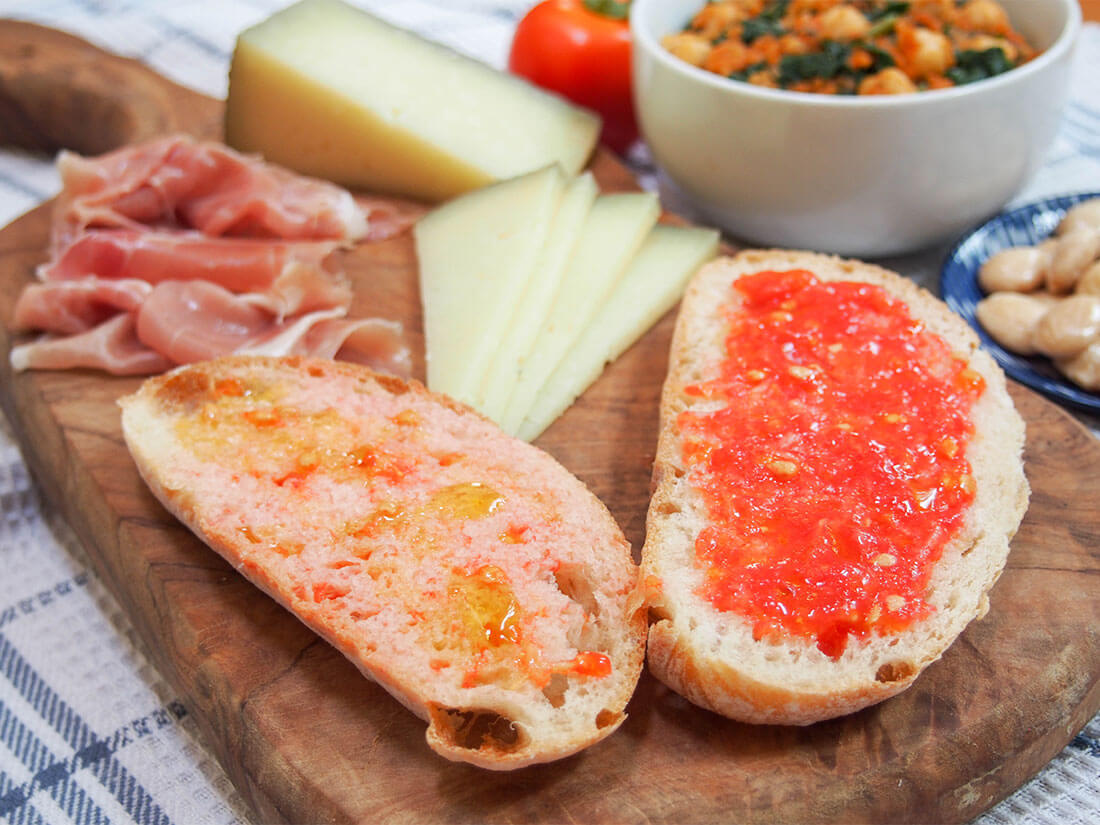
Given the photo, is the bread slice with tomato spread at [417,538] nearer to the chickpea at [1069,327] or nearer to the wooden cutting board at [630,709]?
the wooden cutting board at [630,709]

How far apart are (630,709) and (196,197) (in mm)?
2419

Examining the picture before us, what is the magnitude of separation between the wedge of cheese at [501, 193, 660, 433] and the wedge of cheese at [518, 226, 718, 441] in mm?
25

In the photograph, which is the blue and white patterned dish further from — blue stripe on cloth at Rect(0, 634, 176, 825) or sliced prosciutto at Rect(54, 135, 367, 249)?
blue stripe on cloth at Rect(0, 634, 176, 825)

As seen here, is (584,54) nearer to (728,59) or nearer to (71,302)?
(728,59)

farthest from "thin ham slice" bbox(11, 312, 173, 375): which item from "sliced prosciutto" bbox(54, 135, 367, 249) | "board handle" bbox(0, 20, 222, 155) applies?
"board handle" bbox(0, 20, 222, 155)

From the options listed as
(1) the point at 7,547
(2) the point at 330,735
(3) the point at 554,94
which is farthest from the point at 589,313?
(1) the point at 7,547

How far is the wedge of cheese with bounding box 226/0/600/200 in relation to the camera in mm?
3670

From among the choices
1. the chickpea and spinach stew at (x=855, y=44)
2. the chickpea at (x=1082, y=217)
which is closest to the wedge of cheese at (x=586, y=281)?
the chickpea and spinach stew at (x=855, y=44)

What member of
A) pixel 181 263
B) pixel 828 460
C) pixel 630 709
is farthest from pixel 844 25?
pixel 630 709

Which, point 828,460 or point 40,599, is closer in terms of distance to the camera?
point 828,460

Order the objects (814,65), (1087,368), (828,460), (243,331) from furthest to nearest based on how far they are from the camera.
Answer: (814,65), (243,331), (1087,368), (828,460)

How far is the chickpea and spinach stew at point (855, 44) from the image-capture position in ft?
10.8

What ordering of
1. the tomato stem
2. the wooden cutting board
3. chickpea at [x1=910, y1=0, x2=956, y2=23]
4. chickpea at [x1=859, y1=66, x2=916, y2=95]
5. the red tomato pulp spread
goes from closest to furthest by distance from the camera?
the wooden cutting board
the red tomato pulp spread
chickpea at [x1=859, y1=66, x2=916, y2=95]
chickpea at [x1=910, y1=0, x2=956, y2=23]
the tomato stem

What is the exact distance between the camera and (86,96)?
416cm
